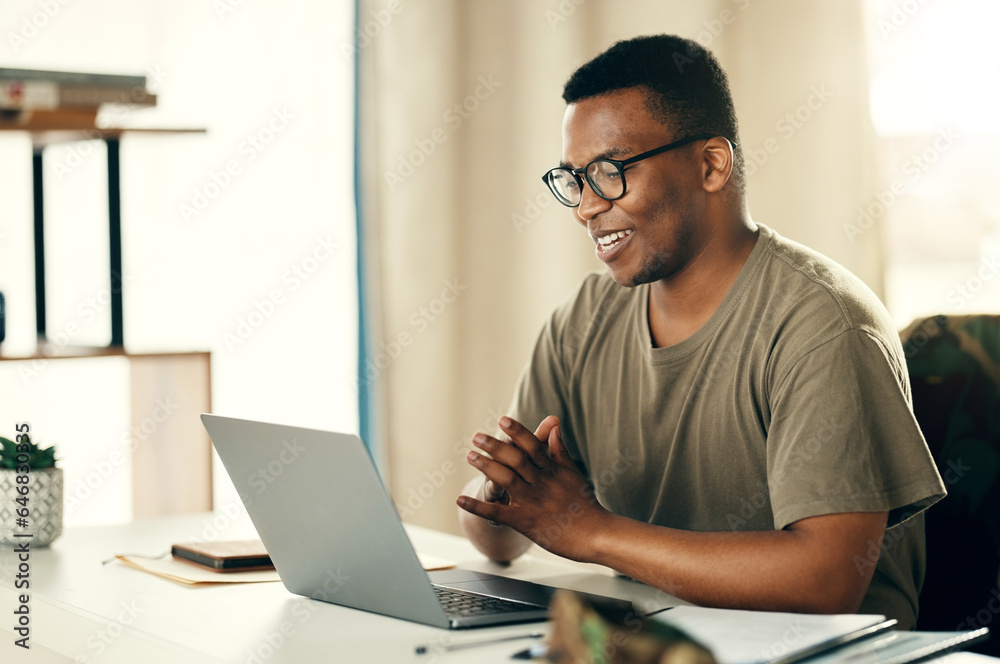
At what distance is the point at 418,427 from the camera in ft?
8.80

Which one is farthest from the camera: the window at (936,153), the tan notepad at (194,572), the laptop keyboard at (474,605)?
the window at (936,153)

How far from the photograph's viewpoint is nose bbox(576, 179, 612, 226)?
136cm

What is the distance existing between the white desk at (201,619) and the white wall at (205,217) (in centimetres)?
102

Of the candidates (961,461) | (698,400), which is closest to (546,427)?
(698,400)

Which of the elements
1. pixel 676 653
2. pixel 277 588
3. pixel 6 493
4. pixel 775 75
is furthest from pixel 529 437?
pixel 775 75

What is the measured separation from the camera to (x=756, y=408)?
1267 millimetres

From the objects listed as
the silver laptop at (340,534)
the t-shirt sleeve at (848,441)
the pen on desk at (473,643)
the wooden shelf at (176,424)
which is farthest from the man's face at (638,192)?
the wooden shelf at (176,424)

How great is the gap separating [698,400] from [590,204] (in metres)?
0.30

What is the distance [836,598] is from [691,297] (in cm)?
49

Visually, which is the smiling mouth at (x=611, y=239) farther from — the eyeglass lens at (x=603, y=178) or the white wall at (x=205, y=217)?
the white wall at (x=205, y=217)

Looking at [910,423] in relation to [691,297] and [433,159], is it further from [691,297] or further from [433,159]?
[433,159]

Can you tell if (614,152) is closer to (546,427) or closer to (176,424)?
(546,427)

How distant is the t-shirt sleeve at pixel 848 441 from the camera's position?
3.53ft

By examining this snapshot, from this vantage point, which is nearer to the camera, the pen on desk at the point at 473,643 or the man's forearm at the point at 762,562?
the pen on desk at the point at 473,643
